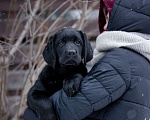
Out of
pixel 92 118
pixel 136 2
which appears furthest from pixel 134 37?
pixel 92 118

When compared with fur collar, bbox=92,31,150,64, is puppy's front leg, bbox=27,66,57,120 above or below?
below

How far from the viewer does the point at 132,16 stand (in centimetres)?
200

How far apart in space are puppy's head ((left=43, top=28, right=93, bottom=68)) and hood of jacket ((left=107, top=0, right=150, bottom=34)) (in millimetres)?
325

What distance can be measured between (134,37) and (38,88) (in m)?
0.91

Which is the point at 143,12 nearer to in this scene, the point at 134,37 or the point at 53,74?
the point at 134,37

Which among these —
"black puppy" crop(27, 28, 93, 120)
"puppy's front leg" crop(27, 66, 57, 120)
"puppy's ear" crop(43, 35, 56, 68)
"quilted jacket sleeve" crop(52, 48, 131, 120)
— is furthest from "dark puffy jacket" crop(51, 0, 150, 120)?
"puppy's ear" crop(43, 35, 56, 68)

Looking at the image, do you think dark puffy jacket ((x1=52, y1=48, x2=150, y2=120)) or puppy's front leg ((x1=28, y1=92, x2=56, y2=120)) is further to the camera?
puppy's front leg ((x1=28, y1=92, x2=56, y2=120))

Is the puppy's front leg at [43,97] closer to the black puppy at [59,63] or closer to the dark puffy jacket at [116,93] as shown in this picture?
the black puppy at [59,63]

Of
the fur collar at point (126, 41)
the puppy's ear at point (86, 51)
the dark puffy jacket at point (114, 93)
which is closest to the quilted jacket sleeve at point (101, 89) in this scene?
the dark puffy jacket at point (114, 93)

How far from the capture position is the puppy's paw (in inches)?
72.2

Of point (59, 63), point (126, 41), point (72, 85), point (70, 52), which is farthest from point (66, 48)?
point (126, 41)

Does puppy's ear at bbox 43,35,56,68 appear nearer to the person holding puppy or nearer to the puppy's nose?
the puppy's nose

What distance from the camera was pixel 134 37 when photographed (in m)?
1.95

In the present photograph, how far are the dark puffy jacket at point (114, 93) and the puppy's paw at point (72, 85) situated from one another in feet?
0.11
